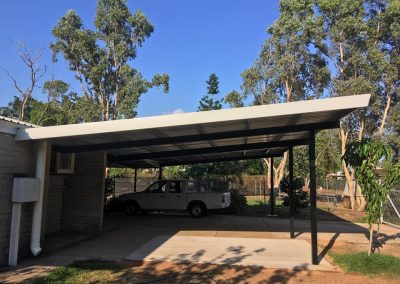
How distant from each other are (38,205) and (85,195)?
467 cm

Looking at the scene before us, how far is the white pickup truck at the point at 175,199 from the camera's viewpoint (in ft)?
60.2

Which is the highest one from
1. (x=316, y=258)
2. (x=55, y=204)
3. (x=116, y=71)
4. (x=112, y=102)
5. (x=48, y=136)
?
(x=116, y=71)

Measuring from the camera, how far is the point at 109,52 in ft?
118

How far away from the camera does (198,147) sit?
48.6 feet

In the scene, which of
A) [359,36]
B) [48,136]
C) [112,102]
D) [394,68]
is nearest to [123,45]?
[112,102]

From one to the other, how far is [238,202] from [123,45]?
20.3 meters

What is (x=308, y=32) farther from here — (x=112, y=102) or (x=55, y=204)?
(x=55, y=204)

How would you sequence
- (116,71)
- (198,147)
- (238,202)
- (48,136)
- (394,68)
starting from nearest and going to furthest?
(48,136) < (198,147) < (238,202) < (394,68) < (116,71)

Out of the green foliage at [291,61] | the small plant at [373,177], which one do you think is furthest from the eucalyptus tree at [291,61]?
the small plant at [373,177]

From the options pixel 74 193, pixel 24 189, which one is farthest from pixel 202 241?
pixel 24 189

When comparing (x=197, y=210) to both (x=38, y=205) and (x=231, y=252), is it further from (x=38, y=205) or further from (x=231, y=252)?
(x=38, y=205)

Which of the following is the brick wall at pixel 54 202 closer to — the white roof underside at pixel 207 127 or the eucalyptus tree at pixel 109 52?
the white roof underside at pixel 207 127

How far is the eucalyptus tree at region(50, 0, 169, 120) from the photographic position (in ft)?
115

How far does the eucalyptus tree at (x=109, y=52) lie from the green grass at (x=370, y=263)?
26872 millimetres
